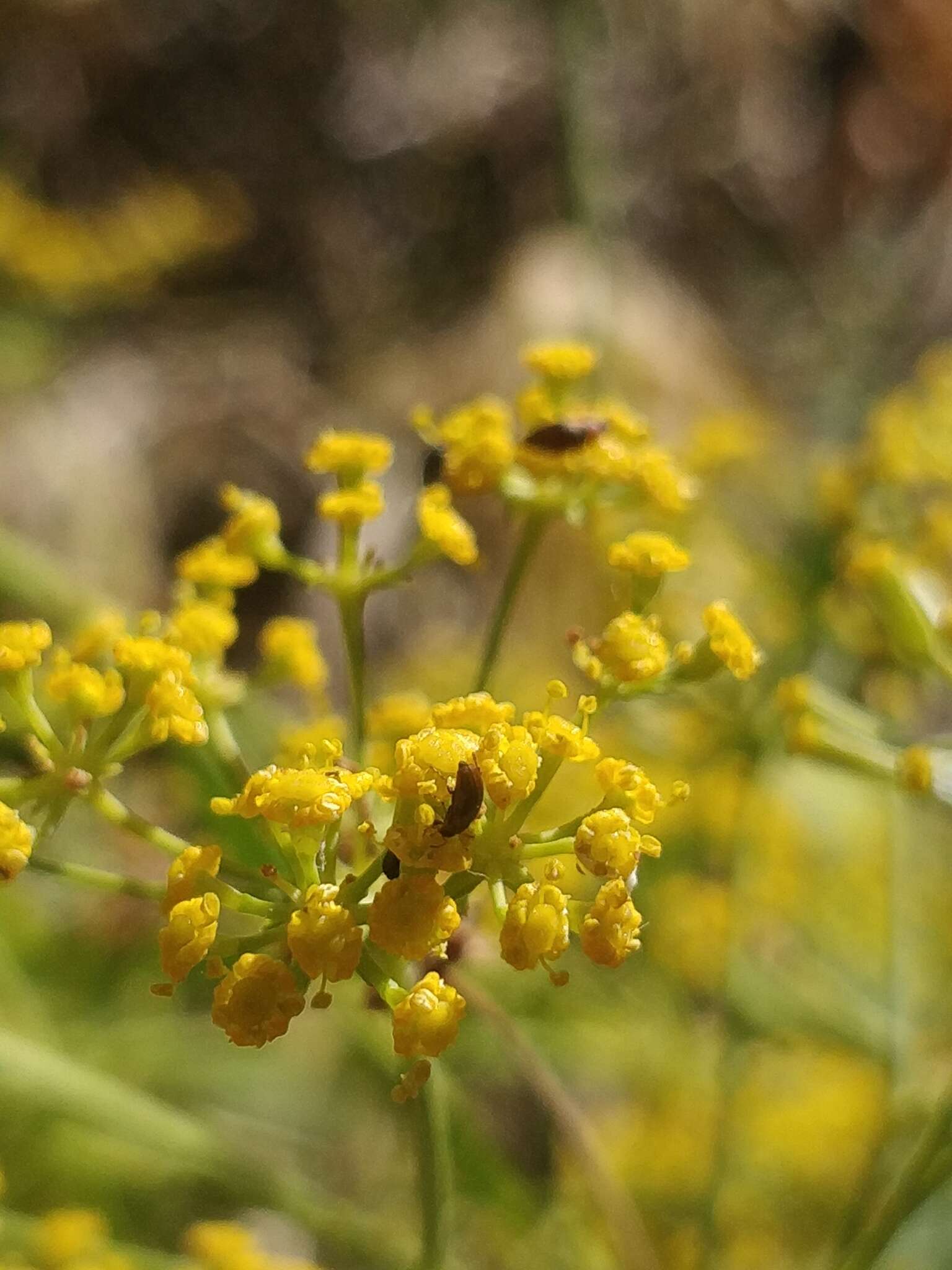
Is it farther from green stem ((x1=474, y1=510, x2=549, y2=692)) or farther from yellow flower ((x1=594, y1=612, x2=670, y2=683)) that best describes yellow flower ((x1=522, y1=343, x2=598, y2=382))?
yellow flower ((x1=594, y1=612, x2=670, y2=683))

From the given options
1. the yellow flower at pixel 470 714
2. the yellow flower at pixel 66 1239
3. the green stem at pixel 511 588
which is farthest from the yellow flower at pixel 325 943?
the yellow flower at pixel 66 1239

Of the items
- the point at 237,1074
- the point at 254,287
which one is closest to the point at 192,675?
the point at 237,1074

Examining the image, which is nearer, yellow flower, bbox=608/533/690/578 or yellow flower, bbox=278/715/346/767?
yellow flower, bbox=278/715/346/767

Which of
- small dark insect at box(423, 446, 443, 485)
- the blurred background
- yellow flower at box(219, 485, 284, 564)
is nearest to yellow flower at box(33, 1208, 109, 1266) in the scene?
the blurred background

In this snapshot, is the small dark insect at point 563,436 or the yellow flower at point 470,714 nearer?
the yellow flower at point 470,714

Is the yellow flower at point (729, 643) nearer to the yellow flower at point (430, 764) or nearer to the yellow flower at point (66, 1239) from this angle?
the yellow flower at point (430, 764)

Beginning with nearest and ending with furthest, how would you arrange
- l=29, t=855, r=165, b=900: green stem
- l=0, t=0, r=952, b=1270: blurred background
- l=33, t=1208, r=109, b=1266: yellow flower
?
l=29, t=855, r=165, b=900: green stem → l=33, t=1208, r=109, b=1266: yellow flower → l=0, t=0, r=952, b=1270: blurred background
